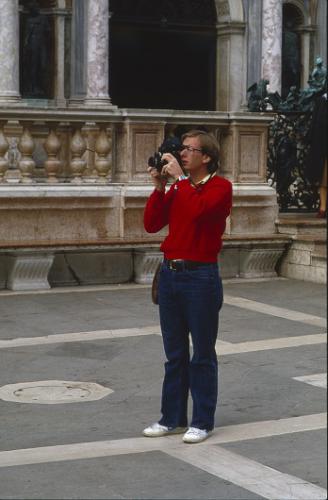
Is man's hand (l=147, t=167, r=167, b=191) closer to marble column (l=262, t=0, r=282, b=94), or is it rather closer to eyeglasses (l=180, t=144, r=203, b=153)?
eyeglasses (l=180, t=144, r=203, b=153)

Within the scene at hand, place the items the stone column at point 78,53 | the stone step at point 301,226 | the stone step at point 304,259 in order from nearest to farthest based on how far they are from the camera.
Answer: the stone step at point 304,259
the stone step at point 301,226
the stone column at point 78,53

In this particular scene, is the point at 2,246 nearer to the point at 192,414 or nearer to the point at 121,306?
the point at 121,306

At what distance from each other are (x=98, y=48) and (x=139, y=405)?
16.2m

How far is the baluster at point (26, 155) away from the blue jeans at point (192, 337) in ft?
22.7

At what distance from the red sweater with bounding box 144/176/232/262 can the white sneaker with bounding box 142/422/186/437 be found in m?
1.00

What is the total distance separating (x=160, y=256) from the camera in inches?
563

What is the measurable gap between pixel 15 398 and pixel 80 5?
17661mm

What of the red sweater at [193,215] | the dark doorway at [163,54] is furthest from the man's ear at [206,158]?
the dark doorway at [163,54]

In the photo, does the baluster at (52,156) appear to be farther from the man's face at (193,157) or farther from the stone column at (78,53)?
the stone column at (78,53)

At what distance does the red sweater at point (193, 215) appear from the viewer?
23.6 feet

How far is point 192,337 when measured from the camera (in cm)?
735

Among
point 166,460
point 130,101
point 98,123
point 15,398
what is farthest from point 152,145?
point 130,101

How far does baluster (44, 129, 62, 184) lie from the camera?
14.2m

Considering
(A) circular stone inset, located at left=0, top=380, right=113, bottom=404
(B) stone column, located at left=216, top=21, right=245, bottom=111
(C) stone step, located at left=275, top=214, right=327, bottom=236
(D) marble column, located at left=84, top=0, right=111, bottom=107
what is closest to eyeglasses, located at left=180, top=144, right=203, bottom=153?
(A) circular stone inset, located at left=0, top=380, right=113, bottom=404
